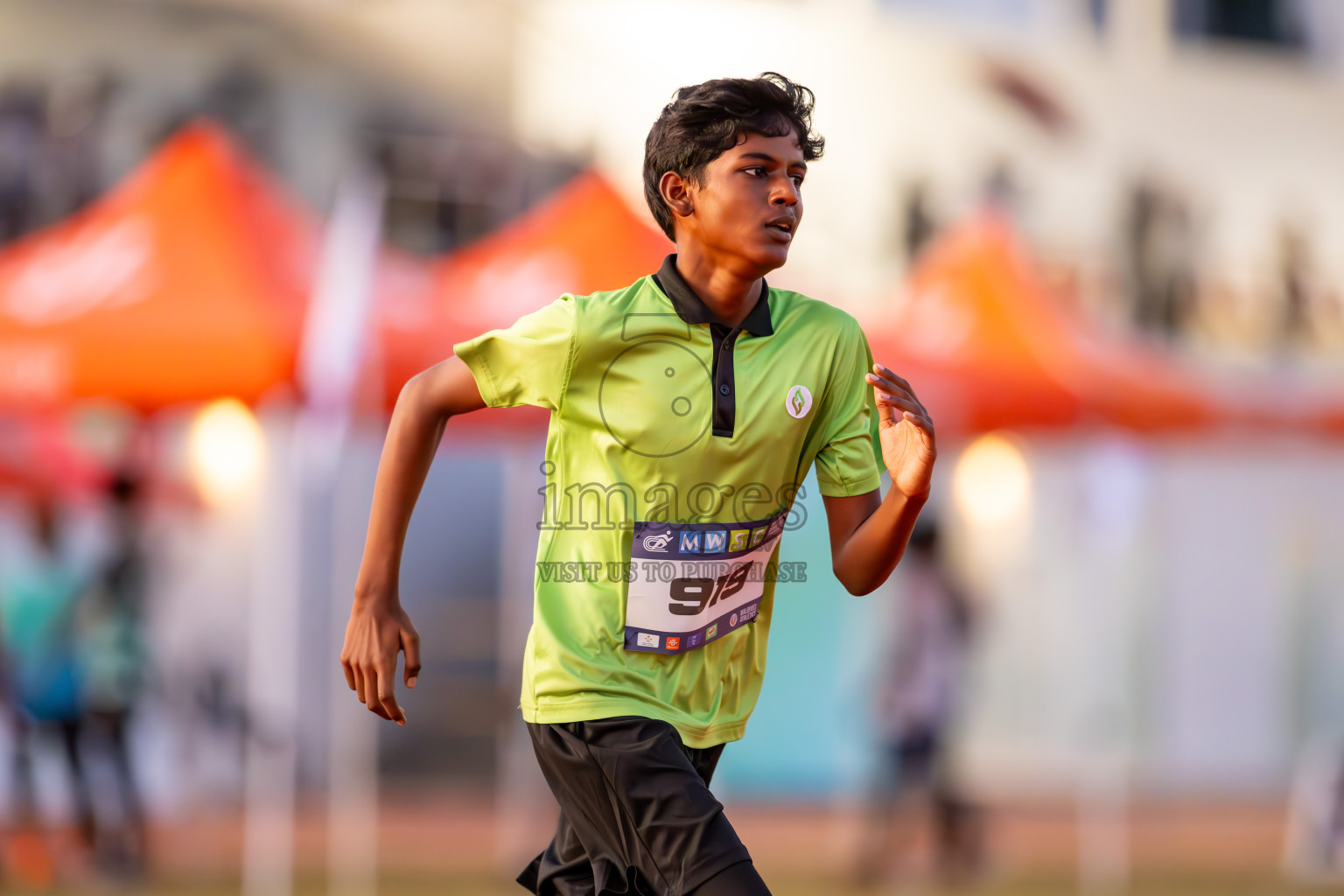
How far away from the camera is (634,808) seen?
8.07 ft

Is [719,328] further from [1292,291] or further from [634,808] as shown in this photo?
[1292,291]

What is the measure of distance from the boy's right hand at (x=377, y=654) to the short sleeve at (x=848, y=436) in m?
0.76

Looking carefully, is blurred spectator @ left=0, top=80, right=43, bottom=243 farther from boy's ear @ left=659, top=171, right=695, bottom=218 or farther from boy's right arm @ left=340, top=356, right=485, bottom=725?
boy's ear @ left=659, top=171, right=695, bottom=218

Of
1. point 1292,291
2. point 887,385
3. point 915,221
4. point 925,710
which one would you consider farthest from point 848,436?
point 1292,291

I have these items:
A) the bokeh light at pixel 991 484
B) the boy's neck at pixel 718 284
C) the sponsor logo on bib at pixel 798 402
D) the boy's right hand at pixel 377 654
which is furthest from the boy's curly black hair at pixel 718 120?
the bokeh light at pixel 991 484

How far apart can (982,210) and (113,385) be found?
4402mm

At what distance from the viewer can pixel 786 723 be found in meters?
11.9

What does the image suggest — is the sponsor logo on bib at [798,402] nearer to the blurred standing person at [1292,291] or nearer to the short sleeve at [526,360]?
the short sleeve at [526,360]

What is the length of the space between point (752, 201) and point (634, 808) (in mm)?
987

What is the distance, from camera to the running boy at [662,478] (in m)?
2.52

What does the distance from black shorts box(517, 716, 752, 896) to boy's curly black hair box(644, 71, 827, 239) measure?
0.93 m

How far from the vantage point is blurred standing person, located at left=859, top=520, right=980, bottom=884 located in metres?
7.76

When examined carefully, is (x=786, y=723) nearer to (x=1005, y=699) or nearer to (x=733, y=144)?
(x=1005, y=699)

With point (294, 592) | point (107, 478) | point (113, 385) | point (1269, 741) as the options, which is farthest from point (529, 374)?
point (1269, 741)
